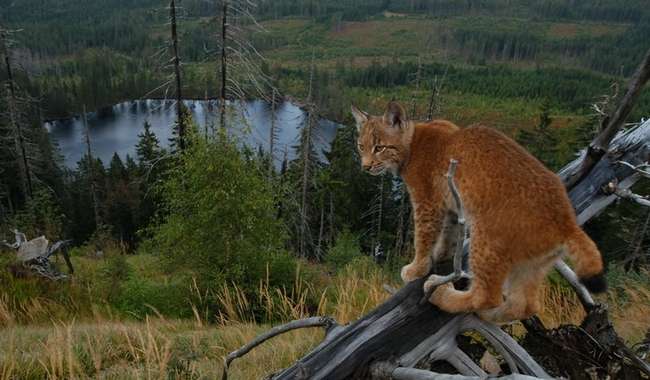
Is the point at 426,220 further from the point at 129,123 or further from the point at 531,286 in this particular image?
the point at 129,123

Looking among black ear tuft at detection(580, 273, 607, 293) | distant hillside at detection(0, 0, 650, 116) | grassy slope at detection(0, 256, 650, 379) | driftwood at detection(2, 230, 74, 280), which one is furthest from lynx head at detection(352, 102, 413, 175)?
distant hillside at detection(0, 0, 650, 116)

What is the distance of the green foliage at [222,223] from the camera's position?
33.9 ft

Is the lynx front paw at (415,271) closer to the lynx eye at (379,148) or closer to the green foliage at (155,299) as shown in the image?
the lynx eye at (379,148)

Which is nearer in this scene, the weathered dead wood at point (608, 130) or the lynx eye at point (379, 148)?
the weathered dead wood at point (608, 130)

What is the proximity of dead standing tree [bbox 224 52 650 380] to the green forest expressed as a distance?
4.17 ft

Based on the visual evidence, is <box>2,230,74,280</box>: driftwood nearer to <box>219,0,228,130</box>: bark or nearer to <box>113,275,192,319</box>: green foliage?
<box>113,275,192,319</box>: green foliage

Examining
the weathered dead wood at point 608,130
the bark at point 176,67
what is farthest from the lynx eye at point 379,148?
the bark at point 176,67

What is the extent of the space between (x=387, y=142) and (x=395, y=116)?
0.25m

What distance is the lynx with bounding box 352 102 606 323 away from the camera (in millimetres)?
3062

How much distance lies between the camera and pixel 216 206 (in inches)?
425

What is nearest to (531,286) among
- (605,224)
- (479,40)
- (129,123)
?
(605,224)

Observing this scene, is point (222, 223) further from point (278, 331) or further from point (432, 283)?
point (432, 283)

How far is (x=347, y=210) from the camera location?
40438mm

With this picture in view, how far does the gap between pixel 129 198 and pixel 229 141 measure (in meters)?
32.5
